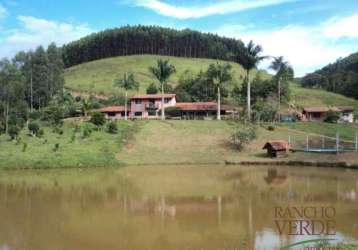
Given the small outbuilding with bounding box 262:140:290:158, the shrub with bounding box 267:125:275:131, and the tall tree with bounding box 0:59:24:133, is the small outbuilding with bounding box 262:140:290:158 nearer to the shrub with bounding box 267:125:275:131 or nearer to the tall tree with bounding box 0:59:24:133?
the shrub with bounding box 267:125:275:131

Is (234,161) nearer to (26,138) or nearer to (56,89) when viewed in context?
(26,138)

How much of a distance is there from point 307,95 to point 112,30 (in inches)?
3187

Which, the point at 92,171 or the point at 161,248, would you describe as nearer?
the point at 161,248

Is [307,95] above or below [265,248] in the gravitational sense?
above

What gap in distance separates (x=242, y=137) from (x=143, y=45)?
364 feet

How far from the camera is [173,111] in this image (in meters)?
80.8

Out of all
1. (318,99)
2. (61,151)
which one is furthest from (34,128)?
(318,99)

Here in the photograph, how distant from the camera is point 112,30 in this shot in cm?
16550

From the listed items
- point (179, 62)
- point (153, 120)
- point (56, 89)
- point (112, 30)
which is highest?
point (112, 30)

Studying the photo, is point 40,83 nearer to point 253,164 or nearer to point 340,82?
point 253,164

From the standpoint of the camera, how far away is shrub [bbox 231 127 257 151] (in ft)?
184

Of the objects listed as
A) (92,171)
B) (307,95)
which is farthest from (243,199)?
(307,95)

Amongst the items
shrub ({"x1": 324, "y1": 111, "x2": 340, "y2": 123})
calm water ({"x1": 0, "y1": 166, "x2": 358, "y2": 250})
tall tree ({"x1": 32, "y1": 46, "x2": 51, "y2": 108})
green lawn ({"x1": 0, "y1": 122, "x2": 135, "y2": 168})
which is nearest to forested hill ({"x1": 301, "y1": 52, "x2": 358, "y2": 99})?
shrub ({"x1": 324, "y1": 111, "x2": 340, "y2": 123})

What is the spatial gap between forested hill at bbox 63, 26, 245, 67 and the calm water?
119650 mm
